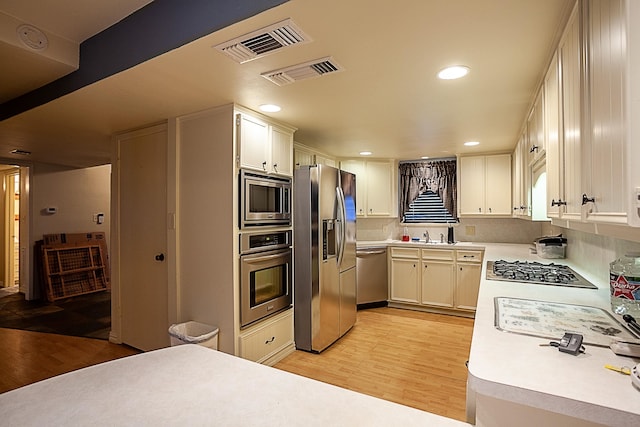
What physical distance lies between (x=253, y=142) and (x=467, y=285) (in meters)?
3.39

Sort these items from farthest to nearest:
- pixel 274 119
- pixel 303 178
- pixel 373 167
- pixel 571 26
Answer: pixel 373 167 < pixel 303 178 < pixel 274 119 < pixel 571 26

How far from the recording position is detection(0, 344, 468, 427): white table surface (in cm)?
72

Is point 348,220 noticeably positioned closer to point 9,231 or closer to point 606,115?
point 606,115

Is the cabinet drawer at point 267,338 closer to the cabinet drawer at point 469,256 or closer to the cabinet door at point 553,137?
the cabinet door at point 553,137

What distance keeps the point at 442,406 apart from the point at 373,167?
3601 mm

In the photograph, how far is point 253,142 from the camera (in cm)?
279

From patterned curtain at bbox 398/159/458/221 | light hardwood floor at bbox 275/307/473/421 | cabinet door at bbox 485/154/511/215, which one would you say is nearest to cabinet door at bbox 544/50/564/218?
light hardwood floor at bbox 275/307/473/421

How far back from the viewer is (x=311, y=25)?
147cm

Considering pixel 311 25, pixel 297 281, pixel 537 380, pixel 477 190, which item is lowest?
pixel 297 281

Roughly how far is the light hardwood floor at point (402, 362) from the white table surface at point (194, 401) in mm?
1877

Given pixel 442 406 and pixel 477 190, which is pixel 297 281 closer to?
pixel 442 406

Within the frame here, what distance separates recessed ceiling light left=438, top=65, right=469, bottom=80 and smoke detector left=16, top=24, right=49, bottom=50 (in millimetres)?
2381

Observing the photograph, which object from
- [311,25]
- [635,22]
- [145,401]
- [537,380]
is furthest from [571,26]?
[145,401]

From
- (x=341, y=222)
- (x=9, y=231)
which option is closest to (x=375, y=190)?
(x=341, y=222)
